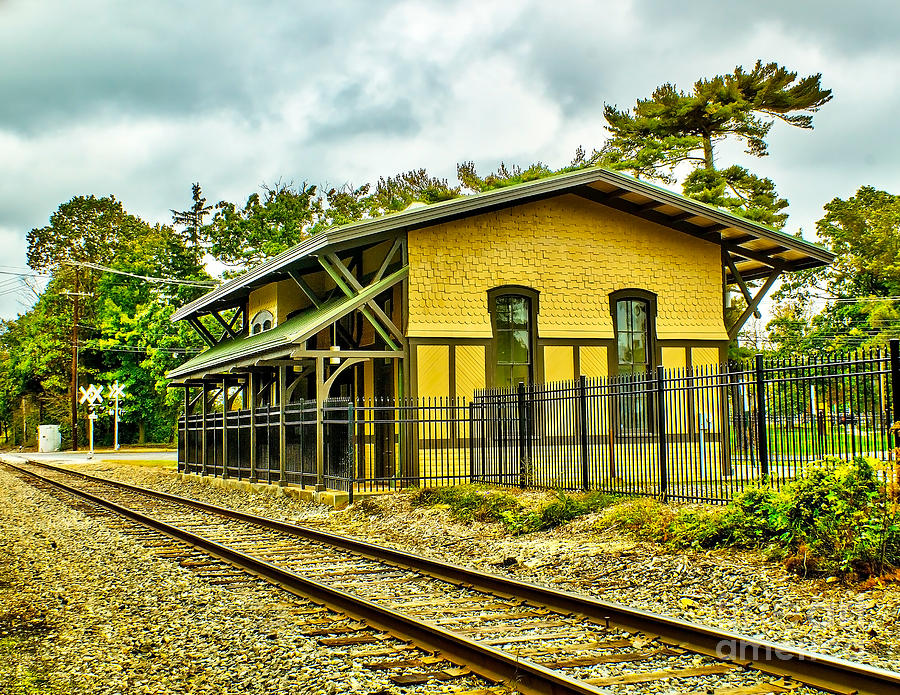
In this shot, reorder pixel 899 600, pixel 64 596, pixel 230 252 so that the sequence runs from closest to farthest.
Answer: pixel 899 600
pixel 64 596
pixel 230 252

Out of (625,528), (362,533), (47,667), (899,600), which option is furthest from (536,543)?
(47,667)

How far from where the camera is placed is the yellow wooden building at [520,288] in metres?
19.1

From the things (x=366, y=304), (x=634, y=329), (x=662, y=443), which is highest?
(x=366, y=304)

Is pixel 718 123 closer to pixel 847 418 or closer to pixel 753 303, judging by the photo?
pixel 753 303

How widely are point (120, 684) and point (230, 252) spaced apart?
168 ft

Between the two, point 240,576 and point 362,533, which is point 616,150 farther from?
point 240,576

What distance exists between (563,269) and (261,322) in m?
8.67

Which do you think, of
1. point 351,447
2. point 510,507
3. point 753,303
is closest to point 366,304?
point 351,447

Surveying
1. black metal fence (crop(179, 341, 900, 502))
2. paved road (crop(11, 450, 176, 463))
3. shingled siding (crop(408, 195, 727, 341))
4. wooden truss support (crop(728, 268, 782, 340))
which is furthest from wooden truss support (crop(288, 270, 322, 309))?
paved road (crop(11, 450, 176, 463))

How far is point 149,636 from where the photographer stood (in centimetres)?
745

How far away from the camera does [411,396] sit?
18938 mm

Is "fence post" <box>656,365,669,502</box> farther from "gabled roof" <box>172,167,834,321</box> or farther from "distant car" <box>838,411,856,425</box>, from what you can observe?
"gabled roof" <box>172,167,834,321</box>

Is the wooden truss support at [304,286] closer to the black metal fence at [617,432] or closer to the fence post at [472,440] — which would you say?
the black metal fence at [617,432]

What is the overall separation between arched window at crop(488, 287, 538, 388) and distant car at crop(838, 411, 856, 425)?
9.77 m
